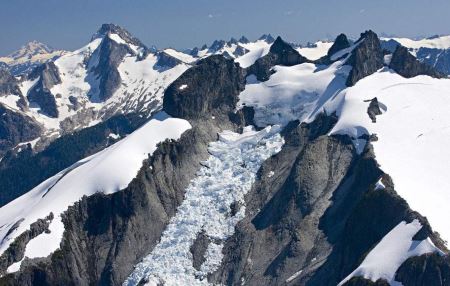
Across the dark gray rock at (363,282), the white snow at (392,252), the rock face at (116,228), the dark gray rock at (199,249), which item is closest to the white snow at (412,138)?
the white snow at (392,252)

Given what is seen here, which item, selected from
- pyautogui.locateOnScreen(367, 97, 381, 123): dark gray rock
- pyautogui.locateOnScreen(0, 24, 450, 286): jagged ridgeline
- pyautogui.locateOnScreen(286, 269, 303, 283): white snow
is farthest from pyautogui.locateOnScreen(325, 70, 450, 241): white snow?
pyautogui.locateOnScreen(286, 269, 303, 283): white snow

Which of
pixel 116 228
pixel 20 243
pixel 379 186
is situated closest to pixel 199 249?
pixel 116 228

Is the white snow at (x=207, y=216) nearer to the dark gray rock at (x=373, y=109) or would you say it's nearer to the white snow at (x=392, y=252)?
the dark gray rock at (x=373, y=109)

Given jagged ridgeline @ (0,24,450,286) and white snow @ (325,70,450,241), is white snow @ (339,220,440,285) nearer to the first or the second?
jagged ridgeline @ (0,24,450,286)

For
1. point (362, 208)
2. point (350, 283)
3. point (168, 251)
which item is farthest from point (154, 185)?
point (350, 283)

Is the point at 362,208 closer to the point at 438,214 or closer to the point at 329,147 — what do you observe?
the point at 438,214

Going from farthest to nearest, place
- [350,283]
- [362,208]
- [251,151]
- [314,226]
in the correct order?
1. [251,151]
2. [314,226]
3. [362,208]
4. [350,283]

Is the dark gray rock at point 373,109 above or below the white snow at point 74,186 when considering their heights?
above
